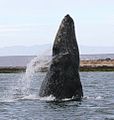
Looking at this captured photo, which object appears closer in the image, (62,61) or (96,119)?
(96,119)

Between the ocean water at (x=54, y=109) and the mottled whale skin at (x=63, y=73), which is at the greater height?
the mottled whale skin at (x=63, y=73)

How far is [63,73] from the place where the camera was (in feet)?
103

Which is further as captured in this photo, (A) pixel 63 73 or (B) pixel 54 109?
(A) pixel 63 73

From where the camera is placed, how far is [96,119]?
966 inches

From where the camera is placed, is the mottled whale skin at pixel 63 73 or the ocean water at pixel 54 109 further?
the mottled whale skin at pixel 63 73

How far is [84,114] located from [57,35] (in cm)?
751

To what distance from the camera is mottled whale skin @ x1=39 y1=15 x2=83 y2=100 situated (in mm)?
31266

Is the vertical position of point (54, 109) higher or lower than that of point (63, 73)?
lower

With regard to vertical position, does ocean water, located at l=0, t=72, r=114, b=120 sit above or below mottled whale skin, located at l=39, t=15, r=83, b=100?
below

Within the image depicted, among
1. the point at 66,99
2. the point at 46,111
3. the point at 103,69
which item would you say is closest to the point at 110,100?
the point at 66,99

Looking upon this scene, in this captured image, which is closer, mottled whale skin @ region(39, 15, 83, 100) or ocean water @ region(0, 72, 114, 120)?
ocean water @ region(0, 72, 114, 120)

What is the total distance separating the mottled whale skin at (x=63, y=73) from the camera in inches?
1231

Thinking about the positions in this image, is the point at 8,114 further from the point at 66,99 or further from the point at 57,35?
the point at 57,35

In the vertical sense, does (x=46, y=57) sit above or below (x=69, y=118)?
above
